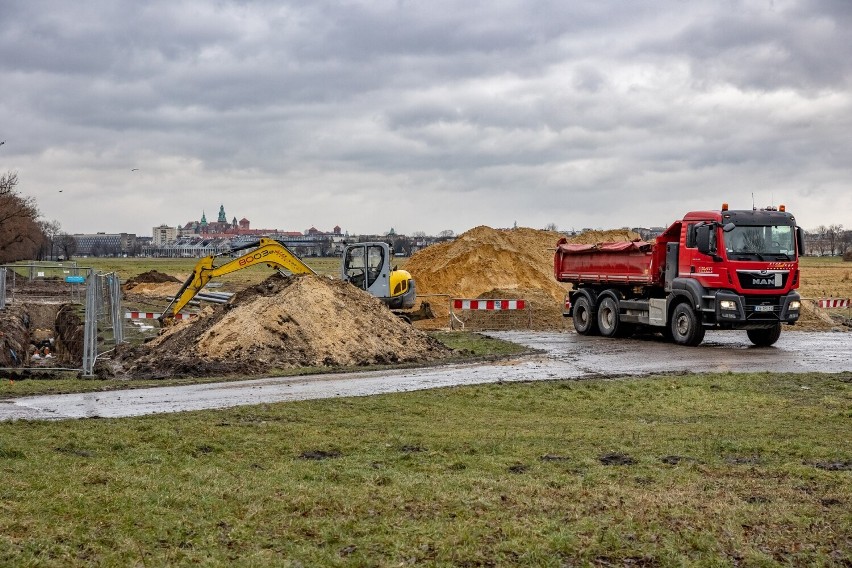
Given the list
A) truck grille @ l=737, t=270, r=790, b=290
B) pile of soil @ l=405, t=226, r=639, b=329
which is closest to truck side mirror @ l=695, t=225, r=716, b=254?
truck grille @ l=737, t=270, r=790, b=290

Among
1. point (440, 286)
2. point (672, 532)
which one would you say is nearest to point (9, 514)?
point (672, 532)

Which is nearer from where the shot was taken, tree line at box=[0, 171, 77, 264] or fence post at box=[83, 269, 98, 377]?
fence post at box=[83, 269, 98, 377]

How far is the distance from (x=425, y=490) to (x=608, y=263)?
71.9 feet

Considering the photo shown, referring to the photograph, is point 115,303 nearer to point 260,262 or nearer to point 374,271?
point 260,262

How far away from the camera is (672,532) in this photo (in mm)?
7227

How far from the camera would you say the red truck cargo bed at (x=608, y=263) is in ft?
90.1

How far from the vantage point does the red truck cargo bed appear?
27.5 m

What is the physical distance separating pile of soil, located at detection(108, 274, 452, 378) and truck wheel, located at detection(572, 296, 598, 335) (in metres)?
7.54

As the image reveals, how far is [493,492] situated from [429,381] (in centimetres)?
1069

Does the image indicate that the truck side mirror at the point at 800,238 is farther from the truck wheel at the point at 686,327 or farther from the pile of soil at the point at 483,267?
the pile of soil at the point at 483,267

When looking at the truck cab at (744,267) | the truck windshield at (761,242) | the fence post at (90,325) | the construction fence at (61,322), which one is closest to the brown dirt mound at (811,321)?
the truck cab at (744,267)

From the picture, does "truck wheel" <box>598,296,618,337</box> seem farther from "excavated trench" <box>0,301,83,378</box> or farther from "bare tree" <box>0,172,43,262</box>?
"bare tree" <box>0,172,43,262</box>

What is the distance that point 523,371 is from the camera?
68.7ft

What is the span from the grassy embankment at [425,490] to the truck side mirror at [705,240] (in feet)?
35.1
